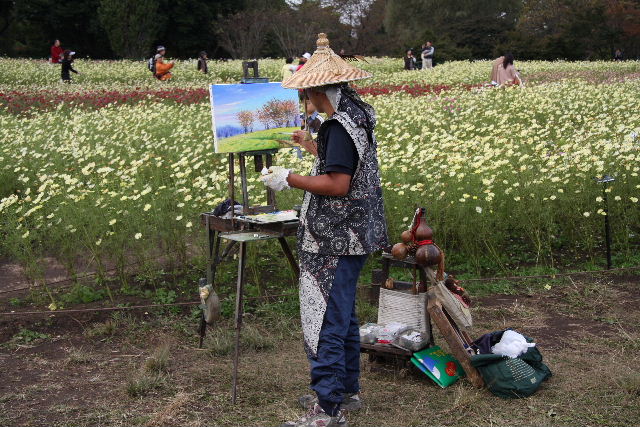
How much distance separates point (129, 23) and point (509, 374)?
98.6 ft

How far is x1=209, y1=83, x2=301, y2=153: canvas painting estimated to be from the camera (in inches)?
160

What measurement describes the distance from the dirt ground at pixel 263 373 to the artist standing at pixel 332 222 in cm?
34

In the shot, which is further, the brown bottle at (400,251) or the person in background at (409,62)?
the person in background at (409,62)

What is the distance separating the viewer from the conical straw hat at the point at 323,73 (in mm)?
3283

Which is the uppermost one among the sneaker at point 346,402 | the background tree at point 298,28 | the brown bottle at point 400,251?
the background tree at point 298,28

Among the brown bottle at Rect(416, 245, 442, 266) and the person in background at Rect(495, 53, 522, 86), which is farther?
the person in background at Rect(495, 53, 522, 86)

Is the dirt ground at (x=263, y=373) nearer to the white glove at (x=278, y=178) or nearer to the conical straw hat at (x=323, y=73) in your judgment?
the white glove at (x=278, y=178)

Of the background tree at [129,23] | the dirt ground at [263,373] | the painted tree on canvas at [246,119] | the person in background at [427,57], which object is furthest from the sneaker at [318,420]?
the background tree at [129,23]

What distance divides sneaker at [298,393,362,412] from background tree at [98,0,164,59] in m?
29.3

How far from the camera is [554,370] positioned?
402cm

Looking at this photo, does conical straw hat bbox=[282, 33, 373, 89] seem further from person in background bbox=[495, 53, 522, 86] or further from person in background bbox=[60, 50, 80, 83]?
person in background bbox=[60, 50, 80, 83]

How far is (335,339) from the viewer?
133 inches

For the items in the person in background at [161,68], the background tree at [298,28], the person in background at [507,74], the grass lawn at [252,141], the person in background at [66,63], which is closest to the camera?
the grass lawn at [252,141]

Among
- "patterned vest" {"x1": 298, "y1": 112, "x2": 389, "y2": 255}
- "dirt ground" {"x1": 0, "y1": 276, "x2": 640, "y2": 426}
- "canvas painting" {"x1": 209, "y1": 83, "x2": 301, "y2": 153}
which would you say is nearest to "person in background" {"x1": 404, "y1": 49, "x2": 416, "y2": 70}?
"dirt ground" {"x1": 0, "y1": 276, "x2": 640, "y2": 426}
